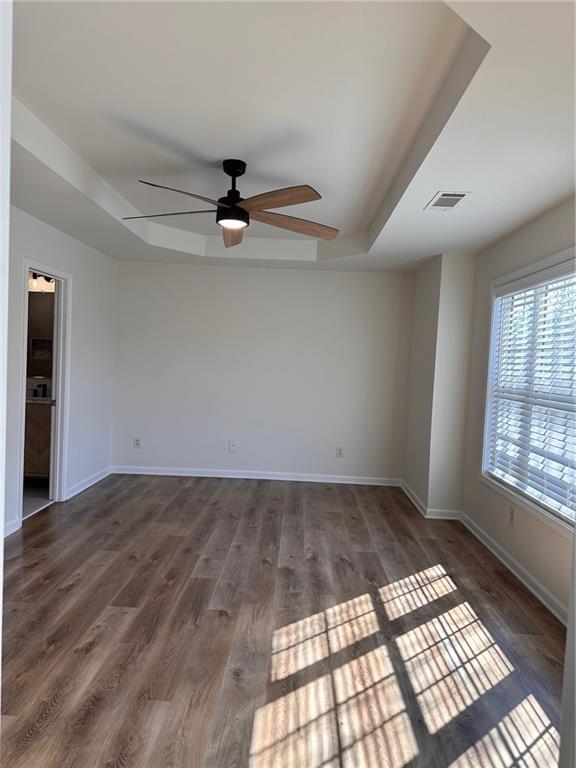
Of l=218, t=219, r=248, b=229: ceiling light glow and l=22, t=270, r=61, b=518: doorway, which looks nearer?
l=218, t=219, r=248, b=229: ceiling light glow

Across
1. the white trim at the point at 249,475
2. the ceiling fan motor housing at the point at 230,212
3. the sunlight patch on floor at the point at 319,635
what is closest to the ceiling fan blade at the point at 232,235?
the ceiling fan motor housing at the point at 230,212

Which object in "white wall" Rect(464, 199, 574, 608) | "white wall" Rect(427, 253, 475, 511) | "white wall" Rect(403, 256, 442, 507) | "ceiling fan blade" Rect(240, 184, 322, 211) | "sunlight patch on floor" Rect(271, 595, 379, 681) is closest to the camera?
"sunlight patch on floor" Rect(271, 595, 379, 681)

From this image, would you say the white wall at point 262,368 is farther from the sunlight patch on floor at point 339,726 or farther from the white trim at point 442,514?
the sunlight patch on floor at point 339,726

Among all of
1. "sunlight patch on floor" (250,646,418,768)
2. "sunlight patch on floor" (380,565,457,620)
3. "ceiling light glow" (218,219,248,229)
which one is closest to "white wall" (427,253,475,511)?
"sunlight patch on floor" (380,565,457,620)

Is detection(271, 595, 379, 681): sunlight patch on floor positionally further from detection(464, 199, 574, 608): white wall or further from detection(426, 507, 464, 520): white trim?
detection(426, 507, 464, 520): white trim

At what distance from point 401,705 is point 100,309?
4.56 metres

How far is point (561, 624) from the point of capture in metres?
2.51

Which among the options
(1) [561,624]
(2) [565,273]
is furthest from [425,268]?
(1) [561,624]

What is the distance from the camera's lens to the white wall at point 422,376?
435cm

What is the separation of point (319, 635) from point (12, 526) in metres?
2.66

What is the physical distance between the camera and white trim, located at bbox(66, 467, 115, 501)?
4.47 meters

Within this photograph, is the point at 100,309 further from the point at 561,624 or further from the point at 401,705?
the point at 561,624

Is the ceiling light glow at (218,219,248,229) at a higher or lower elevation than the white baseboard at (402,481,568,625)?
higher

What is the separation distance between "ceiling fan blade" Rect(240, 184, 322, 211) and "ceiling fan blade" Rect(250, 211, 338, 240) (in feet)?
0.37
